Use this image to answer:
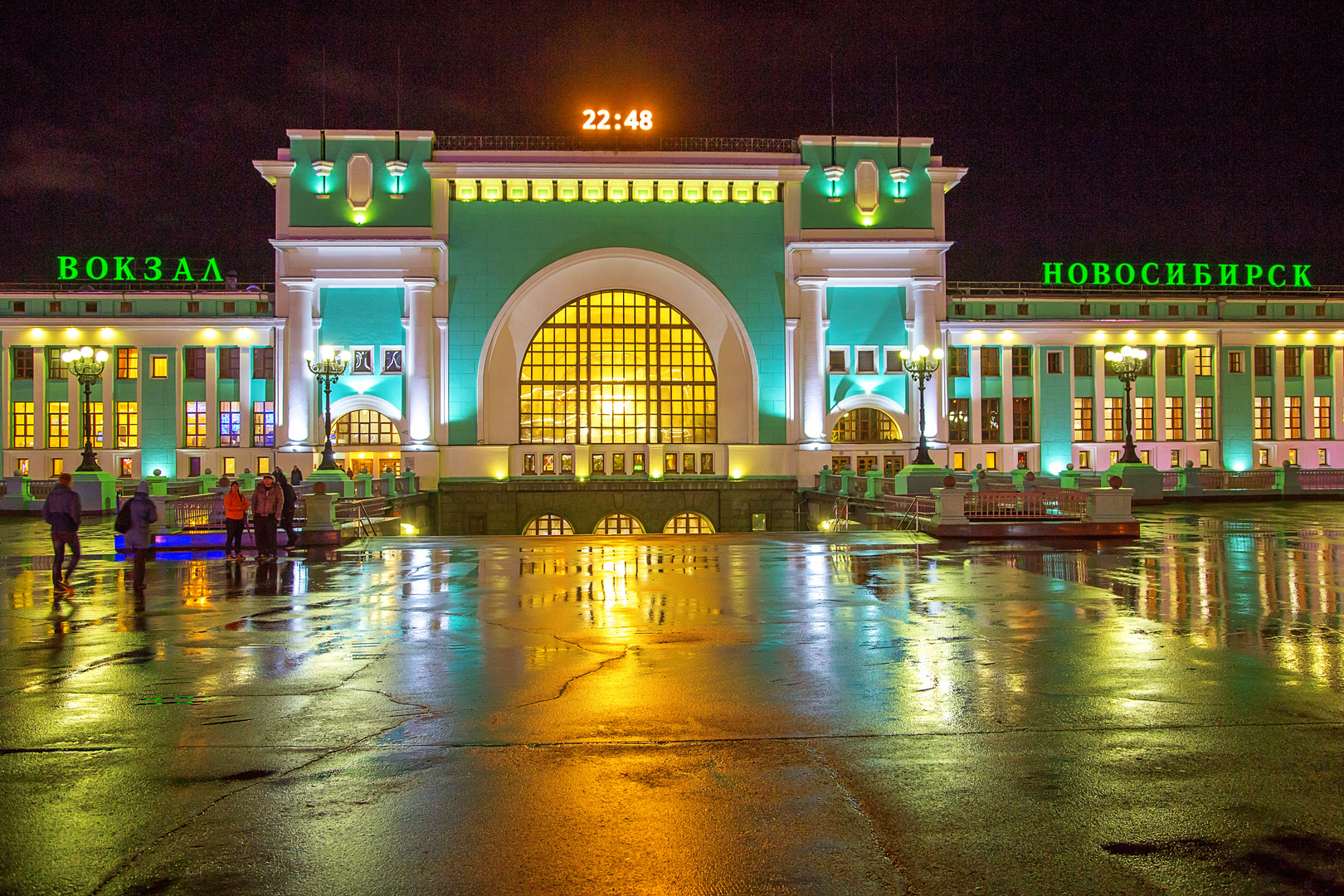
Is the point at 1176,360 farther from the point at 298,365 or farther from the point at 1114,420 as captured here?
the point at 298,365

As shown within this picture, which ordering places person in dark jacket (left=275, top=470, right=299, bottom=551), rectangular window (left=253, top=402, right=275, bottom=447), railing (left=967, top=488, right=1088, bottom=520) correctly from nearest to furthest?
1. person in dark jacket (left=275, top=470, right=299, bottom=551)
2. railing (left=967, top=488, right=1088, bottom=520)
3. rectangular window (left=253, top=402, right=275, bottom=447)

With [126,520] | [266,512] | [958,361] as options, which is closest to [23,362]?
[266,512]

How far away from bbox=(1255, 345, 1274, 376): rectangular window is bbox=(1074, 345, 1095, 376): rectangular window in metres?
10.3

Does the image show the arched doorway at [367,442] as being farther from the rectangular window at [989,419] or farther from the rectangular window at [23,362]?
the rectangular window at [989,419]

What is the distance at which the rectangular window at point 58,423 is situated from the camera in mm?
51875

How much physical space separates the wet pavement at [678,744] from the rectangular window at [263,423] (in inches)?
1542

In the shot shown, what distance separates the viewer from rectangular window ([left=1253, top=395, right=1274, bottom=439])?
56.5 m

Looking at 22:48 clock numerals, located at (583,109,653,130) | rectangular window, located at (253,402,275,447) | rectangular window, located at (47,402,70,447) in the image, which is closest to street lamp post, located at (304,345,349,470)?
rectangular window, located at (253,402,275,447)

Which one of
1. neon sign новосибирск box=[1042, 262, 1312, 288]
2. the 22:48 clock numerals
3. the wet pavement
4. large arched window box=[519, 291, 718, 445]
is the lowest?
the wet pavement

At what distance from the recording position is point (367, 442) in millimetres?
49969

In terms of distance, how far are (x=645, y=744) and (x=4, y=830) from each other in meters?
3.68

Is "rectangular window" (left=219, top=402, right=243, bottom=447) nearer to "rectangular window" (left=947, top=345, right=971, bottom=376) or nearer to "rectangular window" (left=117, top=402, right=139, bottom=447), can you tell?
"rectangular window" (left=117, top=402, right=139, bottom=447)

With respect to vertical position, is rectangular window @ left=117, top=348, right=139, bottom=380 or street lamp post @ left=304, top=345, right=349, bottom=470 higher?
rectangular window @ left=117, top=348, right=139, bottom=380

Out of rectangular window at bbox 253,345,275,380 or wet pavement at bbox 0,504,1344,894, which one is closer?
wet pavement at bbox 0,504,1344,894
